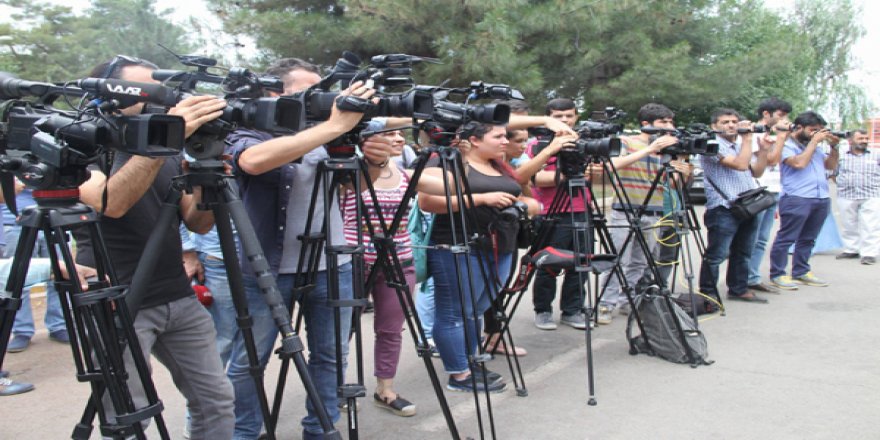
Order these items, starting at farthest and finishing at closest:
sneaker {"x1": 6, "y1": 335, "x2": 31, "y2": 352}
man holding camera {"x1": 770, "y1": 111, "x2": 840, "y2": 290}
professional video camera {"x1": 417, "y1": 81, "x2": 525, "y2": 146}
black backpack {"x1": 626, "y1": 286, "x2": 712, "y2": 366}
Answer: man holding camera {"x1": 770, "y1": 111, "x2": 840, "y2": 290}, sneaker {"x1": 6, "y1": 335, "x2": 31, "y2": 352}, black backpack {"x1": 626, "y1": 286, "x2": 712, "y2": 366}, professional video camera {"x1": 417, "y1": 81, "x2": 525, "y2": 146}

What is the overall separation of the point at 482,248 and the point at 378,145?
1.27m

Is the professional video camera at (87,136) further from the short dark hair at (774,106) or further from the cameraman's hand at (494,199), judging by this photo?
the short dark hair at (774,106)

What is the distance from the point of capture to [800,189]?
7551 millimetres

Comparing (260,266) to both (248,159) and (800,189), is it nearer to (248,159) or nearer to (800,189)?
(248,159)

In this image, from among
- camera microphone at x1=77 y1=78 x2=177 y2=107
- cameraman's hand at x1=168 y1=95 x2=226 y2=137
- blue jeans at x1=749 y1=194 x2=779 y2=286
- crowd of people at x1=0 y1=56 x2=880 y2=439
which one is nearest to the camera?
camera microphone at x1=77 y1=78 x2=177 y2=107

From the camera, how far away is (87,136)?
204cm

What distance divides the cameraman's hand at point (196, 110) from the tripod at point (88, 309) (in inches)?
14.6

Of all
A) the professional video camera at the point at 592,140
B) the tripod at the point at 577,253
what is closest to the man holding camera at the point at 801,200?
the professional video camera at the point at 592,140

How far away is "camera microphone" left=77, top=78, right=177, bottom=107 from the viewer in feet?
6.57

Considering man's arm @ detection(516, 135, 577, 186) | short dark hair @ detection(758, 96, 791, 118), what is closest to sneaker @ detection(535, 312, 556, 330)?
man's arm @ detection(516, 135, 577, 186)

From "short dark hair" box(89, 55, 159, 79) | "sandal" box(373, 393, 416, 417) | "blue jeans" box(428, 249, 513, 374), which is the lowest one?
"sandal" box(373, 393, 416, 417)

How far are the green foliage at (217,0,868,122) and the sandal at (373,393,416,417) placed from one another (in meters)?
7.39

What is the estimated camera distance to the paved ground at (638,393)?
3.81 metres

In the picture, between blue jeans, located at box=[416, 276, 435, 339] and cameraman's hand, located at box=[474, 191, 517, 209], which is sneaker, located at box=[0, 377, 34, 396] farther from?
cameraman's hand, located at box=[474, 191, 517, 209]
